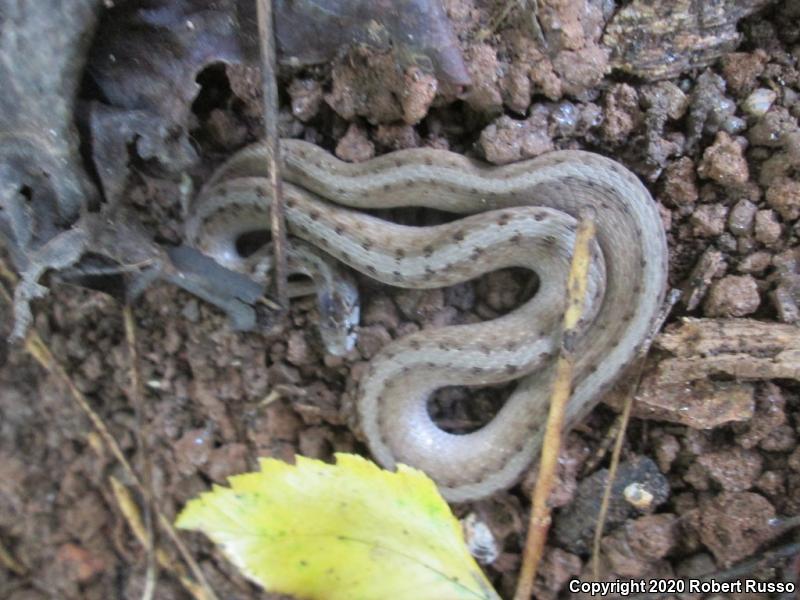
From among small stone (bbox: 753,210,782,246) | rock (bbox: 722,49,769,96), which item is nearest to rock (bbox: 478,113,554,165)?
rock (bbox: 722,49,769,96)

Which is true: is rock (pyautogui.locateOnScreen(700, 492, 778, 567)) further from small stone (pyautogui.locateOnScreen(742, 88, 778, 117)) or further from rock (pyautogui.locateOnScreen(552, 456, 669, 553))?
small stone (pyautogui.locateOnScreen(742, 88, 778, 117))

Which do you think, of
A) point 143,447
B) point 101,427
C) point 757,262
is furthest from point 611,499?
point 101,427

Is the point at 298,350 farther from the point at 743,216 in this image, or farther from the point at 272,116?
the point at 743,216

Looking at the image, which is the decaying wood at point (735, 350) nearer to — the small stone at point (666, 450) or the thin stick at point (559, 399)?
the small stone at point (666, 450)

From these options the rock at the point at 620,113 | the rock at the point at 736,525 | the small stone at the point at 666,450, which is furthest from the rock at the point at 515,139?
the rock at the point at 736,525

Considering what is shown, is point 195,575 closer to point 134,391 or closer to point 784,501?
point 134,391

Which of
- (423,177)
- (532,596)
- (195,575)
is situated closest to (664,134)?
(423,177)
